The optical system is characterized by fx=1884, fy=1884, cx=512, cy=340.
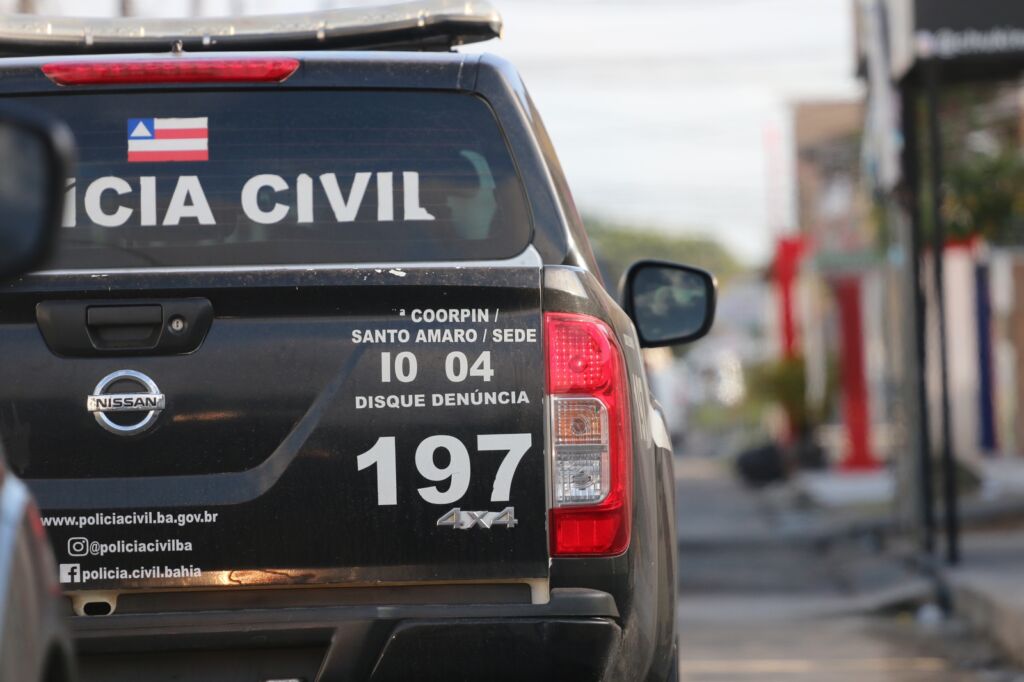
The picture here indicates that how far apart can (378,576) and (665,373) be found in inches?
2497

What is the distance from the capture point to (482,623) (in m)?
4.20

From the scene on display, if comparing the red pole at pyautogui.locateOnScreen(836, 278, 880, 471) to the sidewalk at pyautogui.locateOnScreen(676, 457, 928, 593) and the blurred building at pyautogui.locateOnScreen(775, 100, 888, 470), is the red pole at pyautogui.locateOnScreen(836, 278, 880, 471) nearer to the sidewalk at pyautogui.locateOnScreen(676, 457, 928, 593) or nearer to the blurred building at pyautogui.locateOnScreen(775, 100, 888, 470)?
the blurred building at pyautogui.locateOnScreen(775, 100, 888, 470)

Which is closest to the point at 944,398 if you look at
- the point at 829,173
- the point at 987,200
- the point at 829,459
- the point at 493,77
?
the point at 987,200

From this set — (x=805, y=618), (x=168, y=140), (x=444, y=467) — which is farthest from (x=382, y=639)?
(x=805, y=618)

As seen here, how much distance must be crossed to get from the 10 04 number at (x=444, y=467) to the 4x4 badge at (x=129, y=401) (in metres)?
0.48

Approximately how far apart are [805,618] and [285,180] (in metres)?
7.87

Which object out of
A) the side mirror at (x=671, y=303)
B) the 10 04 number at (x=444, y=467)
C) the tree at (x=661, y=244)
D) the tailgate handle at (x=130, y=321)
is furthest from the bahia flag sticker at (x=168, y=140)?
the tree at (x=661, y=244)

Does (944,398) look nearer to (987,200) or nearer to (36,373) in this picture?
(987,200)

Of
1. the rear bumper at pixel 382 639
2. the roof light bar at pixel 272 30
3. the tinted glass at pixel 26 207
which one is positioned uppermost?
the roof light bar at pixel 272 30

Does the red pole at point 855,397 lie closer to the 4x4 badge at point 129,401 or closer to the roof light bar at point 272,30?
the roof light bar at point 272,30

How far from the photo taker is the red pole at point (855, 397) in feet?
93.6

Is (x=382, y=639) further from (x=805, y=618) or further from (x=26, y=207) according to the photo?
(x=805, y=618)

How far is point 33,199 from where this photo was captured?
8.38 feet

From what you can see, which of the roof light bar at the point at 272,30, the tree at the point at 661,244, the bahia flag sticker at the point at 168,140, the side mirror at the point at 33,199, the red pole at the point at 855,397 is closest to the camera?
the side mirror at the point at 33,199
